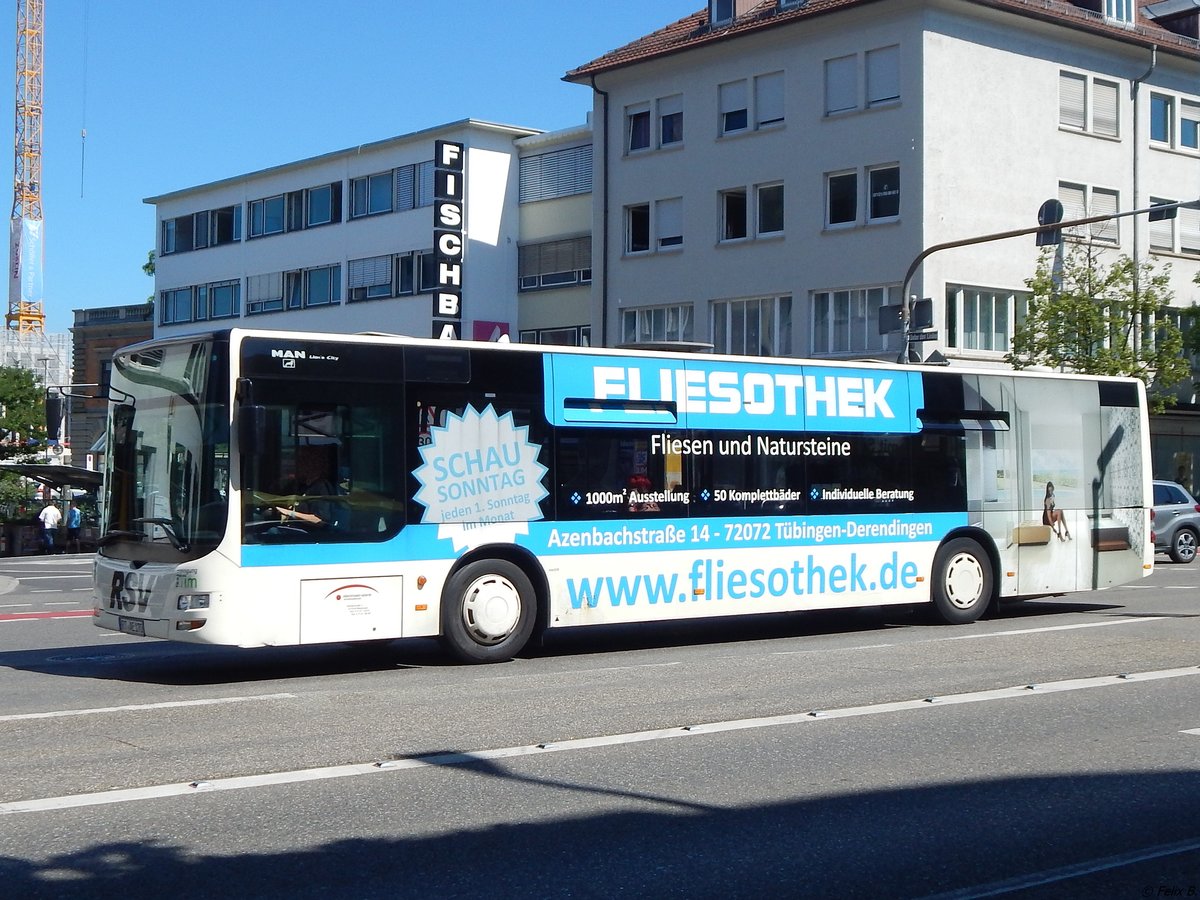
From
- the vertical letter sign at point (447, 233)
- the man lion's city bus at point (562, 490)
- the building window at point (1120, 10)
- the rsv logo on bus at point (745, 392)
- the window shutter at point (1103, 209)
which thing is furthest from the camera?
the vertical letter sign at point (447, 233)

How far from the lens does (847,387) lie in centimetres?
1584

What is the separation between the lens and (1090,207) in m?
39.6

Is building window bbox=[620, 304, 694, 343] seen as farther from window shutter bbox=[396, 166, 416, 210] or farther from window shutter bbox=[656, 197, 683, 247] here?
window shutter bbox=[396, 166, 416, 210]

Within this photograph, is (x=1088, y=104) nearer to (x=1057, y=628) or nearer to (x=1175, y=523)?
(x=1175, y=523)

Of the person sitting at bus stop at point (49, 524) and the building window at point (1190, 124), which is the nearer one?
the person sitting at bus stop at point (49, 524)

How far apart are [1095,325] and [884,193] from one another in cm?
604

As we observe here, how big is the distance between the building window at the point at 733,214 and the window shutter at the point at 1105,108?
939cm

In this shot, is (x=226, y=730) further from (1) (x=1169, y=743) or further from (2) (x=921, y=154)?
(2) (x=921, y=154)

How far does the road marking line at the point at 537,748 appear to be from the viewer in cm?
719

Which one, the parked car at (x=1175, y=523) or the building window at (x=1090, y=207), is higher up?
the building window at (x=1090, y=207)

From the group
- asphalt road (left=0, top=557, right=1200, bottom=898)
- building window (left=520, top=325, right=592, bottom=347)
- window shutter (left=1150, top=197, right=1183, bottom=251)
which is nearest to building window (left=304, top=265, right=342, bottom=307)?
building window (left=520, top=325, right=592, bottom=347)

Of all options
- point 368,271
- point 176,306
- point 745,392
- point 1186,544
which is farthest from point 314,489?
point 176,306

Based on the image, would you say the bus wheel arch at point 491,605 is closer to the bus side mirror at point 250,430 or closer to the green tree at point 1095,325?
the bus side mirror at point 250,430

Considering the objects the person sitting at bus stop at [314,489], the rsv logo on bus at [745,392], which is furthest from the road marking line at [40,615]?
the rsv logo on bus at [745,392]
